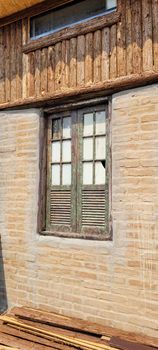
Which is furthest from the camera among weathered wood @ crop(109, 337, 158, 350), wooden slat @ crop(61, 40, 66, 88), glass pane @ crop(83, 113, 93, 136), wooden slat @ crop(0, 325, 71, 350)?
wooden slat @ crop(61, 40, 66, 88)

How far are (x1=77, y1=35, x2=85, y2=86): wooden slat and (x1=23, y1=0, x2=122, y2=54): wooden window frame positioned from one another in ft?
0.34

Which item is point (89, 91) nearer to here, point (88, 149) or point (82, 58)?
point (82, 58)

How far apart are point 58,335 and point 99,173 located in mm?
2160

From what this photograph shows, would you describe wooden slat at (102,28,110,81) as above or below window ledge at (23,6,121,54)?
below

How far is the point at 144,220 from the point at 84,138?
1.51 meters

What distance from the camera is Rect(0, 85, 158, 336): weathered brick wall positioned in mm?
4395


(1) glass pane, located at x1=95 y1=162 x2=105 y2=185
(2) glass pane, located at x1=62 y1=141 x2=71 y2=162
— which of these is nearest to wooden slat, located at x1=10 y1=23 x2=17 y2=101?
(2) glass pane, located at x1=62 y1=141 x2=71 y2=162

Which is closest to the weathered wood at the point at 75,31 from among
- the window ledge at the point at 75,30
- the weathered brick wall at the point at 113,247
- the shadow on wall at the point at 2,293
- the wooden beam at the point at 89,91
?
the window ledge at the point at 75,30

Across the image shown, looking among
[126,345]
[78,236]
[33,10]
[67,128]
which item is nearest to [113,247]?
[78,236]

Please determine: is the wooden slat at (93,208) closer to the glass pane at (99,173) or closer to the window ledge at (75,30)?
the glass pane at (99,173)

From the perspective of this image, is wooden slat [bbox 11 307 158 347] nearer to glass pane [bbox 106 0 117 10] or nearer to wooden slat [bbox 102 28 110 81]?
wooden slat [bbox 102 28 110 81]

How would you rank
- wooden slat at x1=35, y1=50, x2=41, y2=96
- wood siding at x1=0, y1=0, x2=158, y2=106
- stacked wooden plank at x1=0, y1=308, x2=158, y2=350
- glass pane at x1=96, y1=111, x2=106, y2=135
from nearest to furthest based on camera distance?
stacked wooden plank at x1=0, y1=308, x2=158, y2=350 < wood siding at x1=0, y1=0, x2=158, y2=106 < glass pane at x1=96, y1=111, x2=106, y2=135 < wooden slat at x1=35, y1=50, x2=41, y2=96

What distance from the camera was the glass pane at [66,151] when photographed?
5321mm

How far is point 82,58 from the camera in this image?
506 cm
